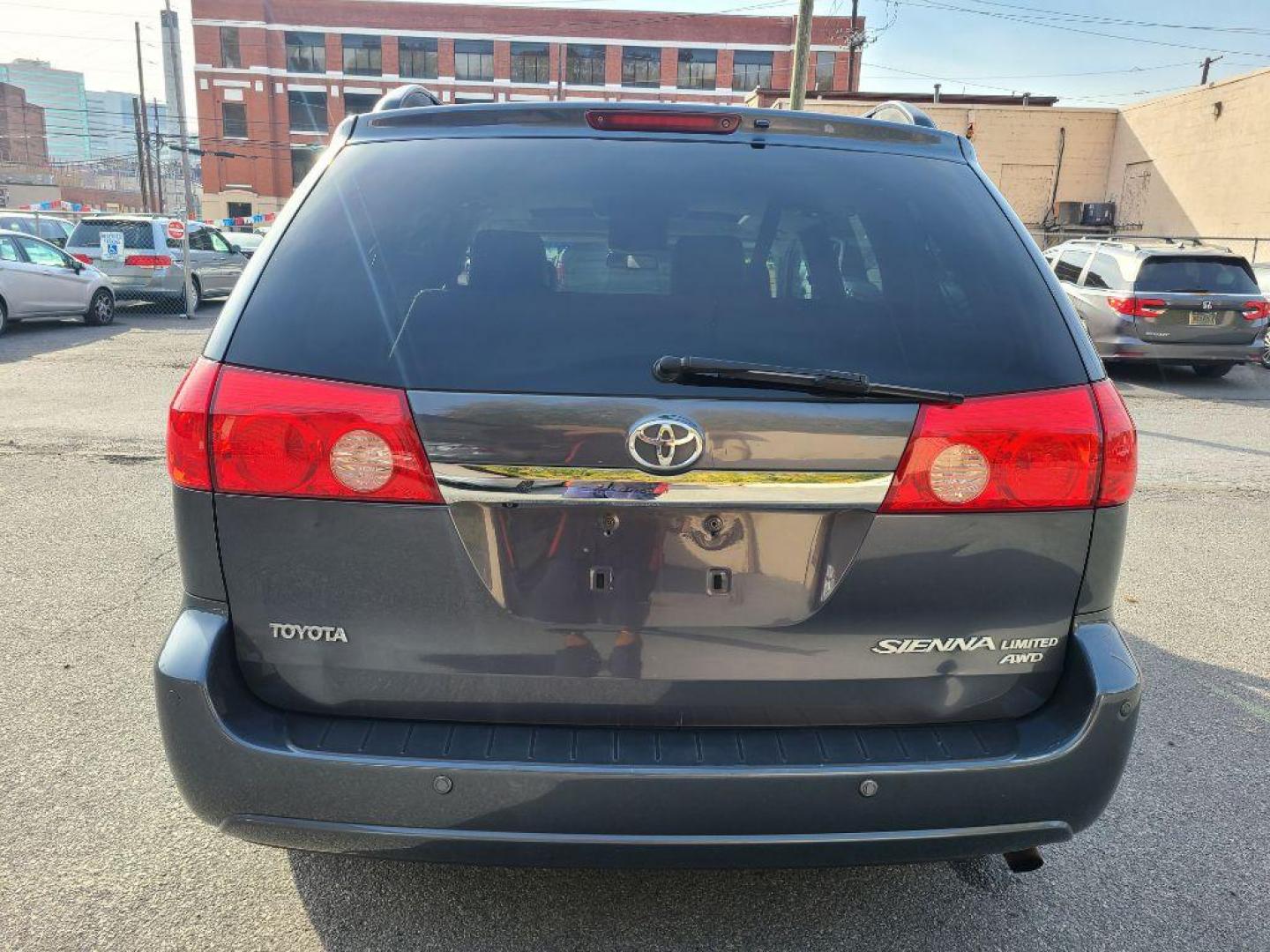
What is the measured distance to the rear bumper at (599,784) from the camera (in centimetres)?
184

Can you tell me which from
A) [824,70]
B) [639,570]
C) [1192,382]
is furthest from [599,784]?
[824,70]

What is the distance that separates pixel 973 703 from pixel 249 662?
4.75 feet

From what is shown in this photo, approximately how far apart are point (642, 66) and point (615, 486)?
235 feet

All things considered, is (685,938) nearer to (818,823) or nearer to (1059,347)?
(818,823)

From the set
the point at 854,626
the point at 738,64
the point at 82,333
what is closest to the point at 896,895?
the point at 854,626

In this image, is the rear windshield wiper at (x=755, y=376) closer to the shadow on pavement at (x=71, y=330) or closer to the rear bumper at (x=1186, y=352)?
the rear bumper at (x=1186, y=352)

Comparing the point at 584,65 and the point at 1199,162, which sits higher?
the point at 584,65

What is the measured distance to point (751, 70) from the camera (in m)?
67.2

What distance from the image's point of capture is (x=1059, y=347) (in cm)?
202

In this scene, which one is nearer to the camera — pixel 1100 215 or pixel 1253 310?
pixel 1253 310

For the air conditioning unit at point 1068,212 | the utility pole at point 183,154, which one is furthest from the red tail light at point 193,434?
the air conditioning unit at point 1068,212

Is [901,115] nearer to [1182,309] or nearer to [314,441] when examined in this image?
[314,441]

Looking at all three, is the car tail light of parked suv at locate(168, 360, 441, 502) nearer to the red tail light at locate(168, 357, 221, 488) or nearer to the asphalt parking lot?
the red tail light at locate(168, 357, 221, 488)

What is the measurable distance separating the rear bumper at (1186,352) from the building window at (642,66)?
60.0 m
